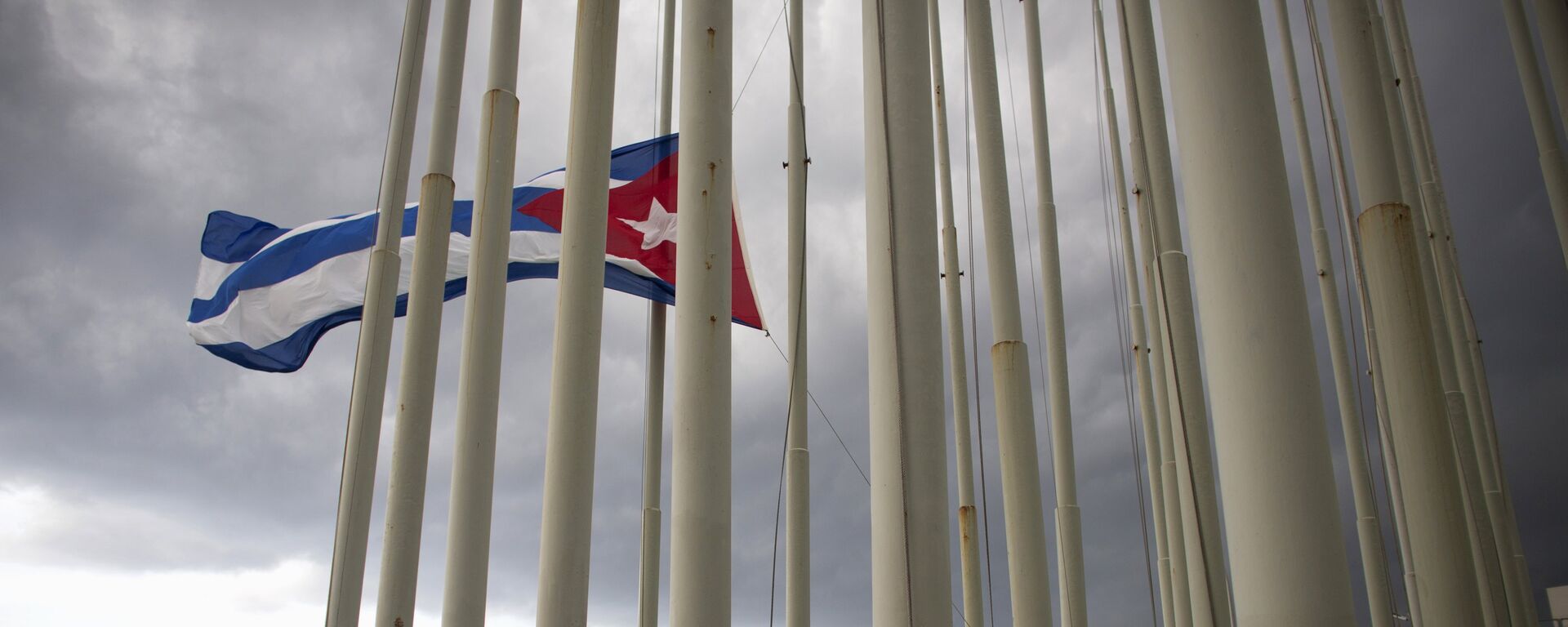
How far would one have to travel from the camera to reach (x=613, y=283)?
1706cm

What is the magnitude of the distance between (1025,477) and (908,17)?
606 centimetres

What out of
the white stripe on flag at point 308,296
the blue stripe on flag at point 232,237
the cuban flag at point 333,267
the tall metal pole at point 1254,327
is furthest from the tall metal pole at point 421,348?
the tall metal pole at point 1254,327

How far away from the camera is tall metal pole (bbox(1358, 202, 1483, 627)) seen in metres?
7.20

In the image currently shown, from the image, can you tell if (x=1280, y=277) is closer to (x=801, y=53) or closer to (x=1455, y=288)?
(x=801, y=53)

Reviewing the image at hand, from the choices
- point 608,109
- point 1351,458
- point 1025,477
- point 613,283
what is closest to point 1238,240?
point 608,109

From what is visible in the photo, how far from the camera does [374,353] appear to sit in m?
13.5

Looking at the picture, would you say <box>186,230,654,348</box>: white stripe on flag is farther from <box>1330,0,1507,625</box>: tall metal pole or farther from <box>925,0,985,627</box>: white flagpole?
<box>1330,0,1507,625</box>: tall metal pole

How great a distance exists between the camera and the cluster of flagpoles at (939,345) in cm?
483

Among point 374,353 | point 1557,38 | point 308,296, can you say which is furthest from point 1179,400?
point 308,296

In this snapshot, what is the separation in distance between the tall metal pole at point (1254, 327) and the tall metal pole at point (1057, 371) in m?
12.1

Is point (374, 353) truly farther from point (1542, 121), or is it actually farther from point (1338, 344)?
point (1338, 344)

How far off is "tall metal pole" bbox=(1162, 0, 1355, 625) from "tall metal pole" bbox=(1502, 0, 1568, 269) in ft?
35.8

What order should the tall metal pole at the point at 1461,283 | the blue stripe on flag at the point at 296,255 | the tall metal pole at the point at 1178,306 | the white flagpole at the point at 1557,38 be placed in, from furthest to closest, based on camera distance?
the blue stripe on flag at the point at 296,255
the tall metal pole at the point at 1461,283
the white flagpole at the point at 1557,38
the tall metal pole at the point at 1178,306

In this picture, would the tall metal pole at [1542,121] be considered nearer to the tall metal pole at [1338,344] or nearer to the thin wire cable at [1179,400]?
the thin wire cable at [1179,400]
